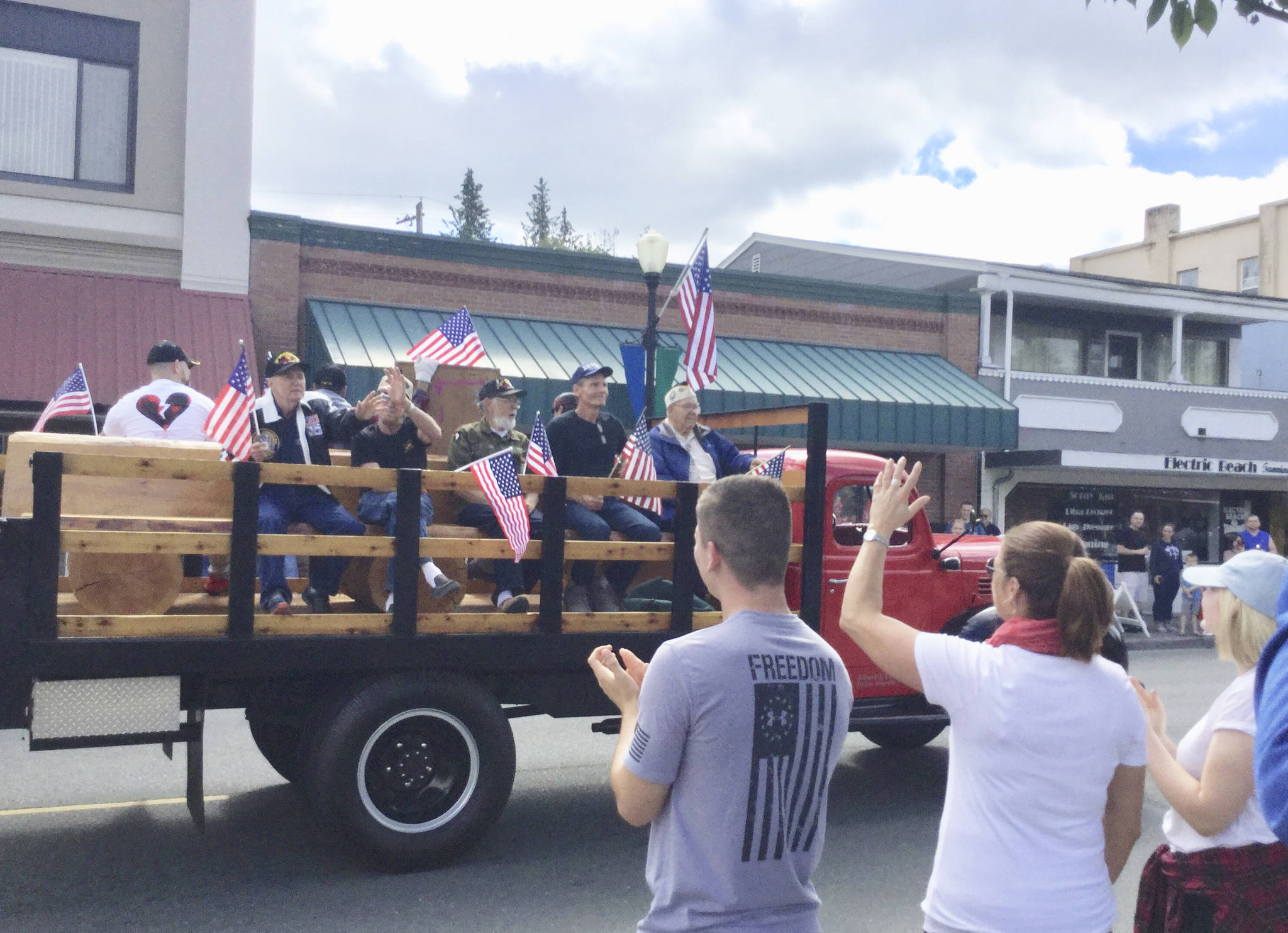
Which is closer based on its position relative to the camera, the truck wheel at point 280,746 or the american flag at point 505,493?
the american flag at point 505,493

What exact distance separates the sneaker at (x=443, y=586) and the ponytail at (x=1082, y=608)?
3679mm

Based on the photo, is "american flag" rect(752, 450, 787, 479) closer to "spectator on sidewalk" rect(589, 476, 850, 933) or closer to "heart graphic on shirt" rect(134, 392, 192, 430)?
"heart graphic on shirt" rect(134, 392, 192, 430)

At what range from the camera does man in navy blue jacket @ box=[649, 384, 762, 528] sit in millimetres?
6953

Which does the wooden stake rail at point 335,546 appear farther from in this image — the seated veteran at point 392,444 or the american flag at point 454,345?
the american flag at point 454,345

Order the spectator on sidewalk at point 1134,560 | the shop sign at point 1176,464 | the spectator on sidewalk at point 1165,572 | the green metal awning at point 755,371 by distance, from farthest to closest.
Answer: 1. the shop sign at point 1176,464
2. the spectator on sidewalk at point 1165,572
3. the spectator on sidewalk at point 1134,560
4. the green metal awning at point 755,371

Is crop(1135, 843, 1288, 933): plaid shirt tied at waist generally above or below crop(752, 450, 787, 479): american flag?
below

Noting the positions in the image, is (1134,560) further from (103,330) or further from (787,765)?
(787,765)

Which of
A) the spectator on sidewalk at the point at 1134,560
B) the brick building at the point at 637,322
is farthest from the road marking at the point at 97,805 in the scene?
the spectator on sidewalk at the point at 1134,560

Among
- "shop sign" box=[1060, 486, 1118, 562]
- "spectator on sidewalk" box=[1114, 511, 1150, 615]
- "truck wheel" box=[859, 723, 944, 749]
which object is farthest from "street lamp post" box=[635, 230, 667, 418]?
"shop sign" box=[1060, 486, 1118, 562]

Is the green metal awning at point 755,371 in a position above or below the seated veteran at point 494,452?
above

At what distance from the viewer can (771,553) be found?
237cm

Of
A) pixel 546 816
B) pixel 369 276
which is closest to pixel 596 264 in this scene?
pixel 369 276

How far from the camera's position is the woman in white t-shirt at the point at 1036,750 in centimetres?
254

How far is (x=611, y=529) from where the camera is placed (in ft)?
21.2
